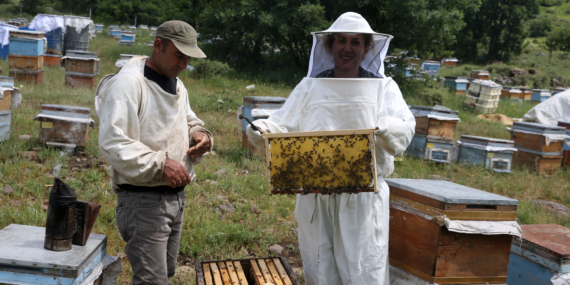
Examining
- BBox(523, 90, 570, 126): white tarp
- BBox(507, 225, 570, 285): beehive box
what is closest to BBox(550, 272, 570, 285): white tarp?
BBox(507, 225, 570, 285): beehive box

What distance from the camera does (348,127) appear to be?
9.32 ft

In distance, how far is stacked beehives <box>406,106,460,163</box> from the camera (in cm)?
752

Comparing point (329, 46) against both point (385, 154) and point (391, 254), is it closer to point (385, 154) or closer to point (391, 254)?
point (385, 154)

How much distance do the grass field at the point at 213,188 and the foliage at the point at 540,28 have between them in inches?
2008

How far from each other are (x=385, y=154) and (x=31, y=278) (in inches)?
83.4

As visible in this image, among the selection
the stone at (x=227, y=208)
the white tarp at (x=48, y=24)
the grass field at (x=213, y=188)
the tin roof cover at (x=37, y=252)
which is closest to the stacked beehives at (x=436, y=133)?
the grass field at (x=213, y=188)

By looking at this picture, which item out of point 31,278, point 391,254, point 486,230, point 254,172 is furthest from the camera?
point 254,172

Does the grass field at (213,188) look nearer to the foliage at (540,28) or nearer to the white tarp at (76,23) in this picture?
the white tarp at (76,23)

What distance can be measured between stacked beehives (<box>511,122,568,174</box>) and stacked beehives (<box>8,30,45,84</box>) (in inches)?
401

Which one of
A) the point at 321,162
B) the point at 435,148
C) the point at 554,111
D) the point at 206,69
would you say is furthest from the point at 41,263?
the point at 206,69

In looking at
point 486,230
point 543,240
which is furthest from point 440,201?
point 543,240

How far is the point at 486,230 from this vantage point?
9.22 ft

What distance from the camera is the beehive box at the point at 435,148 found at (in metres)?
7.52

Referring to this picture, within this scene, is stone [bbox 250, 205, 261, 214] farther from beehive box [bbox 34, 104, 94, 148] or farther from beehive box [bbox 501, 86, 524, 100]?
beehive box [bbox 501, 86, 524, 100]
